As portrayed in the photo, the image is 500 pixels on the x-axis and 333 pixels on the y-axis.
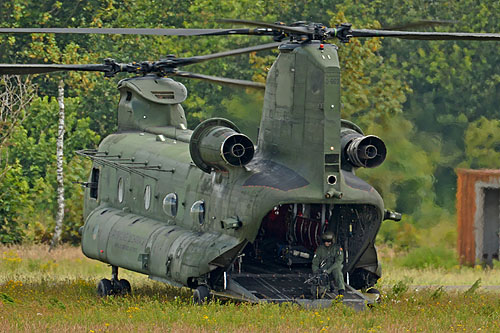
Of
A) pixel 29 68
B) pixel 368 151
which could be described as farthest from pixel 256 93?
pixel 368 151

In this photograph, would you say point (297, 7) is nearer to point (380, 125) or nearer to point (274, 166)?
point (380, 125)

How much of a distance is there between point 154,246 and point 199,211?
1.26 meters

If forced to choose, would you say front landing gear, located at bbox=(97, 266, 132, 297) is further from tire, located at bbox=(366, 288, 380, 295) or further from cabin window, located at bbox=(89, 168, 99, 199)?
tire, located at bbox=(366, 288, 380, 295)

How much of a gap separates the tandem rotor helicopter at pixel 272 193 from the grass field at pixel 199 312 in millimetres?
675

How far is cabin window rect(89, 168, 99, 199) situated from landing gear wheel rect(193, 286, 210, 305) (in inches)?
273

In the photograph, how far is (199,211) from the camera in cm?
2236

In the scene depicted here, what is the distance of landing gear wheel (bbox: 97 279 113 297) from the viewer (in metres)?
24.8

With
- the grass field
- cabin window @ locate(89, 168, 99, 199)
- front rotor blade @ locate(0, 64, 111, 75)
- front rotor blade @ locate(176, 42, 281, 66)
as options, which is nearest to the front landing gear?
the grass field

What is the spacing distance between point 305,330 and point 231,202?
373 centimetres

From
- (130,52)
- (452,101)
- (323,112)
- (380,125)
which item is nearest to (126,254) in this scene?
(323,112)

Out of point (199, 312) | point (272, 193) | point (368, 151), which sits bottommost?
point (199, 312)

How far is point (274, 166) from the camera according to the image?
21250mm

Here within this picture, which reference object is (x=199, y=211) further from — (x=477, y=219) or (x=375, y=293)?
(x=477, y=219)

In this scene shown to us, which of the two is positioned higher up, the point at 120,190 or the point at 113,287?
the point at 120,190
